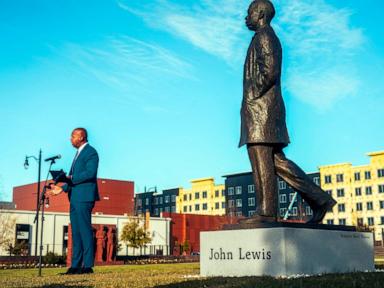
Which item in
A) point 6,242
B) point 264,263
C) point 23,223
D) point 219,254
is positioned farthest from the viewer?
point 23,223

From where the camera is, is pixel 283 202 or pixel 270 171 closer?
pixel 270 171

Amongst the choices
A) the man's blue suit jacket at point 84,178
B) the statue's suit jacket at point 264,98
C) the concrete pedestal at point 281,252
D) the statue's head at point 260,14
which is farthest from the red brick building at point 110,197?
the statue's suit jacket at point 264,98

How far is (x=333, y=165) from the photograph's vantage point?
85.8 metres

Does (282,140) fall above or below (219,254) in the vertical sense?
above

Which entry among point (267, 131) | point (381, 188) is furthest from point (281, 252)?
point (381, 188)

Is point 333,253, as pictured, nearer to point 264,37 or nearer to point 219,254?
point 219,254

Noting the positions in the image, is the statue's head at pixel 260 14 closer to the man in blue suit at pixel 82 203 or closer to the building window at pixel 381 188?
the man in blue suit at pixel 82 203

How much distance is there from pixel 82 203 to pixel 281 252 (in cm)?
398

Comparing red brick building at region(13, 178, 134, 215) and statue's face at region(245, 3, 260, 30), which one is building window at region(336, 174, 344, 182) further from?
statue's face at region(245, 3, 260, 30)

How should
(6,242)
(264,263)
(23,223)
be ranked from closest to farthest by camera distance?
(264,263) < (6,242) < (23,223)

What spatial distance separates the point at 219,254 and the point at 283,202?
265ft

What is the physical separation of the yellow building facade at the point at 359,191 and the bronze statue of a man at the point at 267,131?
71.2 meters

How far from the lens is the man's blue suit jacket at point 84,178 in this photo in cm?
1045

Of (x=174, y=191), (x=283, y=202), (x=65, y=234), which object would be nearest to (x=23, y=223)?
(x=65, y=234)
